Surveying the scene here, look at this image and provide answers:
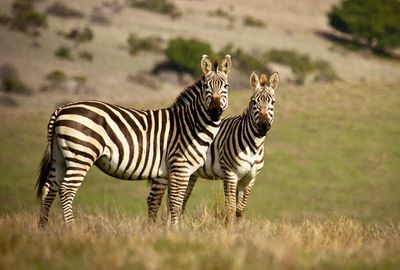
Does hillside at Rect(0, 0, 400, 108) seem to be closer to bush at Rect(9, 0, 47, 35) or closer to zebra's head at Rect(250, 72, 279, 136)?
bush at Rect(9, 0, 47, 35)

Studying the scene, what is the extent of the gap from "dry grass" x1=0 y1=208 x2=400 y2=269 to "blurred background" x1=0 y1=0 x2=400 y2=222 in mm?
3649

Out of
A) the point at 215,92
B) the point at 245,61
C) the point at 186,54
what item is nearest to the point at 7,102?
the point at 186,54

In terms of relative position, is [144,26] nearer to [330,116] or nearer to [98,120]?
[330,116]

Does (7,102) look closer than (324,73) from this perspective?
Yes

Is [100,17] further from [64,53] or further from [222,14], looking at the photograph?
[64,53]

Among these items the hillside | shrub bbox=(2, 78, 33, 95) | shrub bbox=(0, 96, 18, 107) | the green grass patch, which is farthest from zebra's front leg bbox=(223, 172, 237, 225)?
shrub bbox=(2, 78, 33, 95)

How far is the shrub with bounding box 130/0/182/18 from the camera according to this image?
7594 centimetres

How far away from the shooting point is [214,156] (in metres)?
13.9

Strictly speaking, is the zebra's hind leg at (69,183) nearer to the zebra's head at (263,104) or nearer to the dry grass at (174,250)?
the dry grass at (174,250)

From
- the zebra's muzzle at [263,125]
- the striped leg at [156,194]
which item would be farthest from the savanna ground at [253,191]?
the zebra's muzzle at [263,125]

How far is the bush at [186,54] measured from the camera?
55.1 meters

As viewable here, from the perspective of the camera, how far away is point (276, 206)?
862 inches

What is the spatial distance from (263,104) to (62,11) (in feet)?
195

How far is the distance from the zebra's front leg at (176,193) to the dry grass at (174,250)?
1.42m
